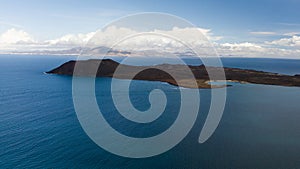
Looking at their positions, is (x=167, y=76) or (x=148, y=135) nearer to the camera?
(x=148, y=135)

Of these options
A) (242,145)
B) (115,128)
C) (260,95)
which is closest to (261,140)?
(242,145)

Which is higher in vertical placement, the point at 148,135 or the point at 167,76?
the point at 167,76

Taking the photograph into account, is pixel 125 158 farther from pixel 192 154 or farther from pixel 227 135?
pixel 227 135

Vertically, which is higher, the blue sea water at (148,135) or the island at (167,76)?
the island at (167,76)

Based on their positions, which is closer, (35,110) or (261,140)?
(261,140)

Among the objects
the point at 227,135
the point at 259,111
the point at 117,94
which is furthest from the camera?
the point at 117,94

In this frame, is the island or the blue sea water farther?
the island

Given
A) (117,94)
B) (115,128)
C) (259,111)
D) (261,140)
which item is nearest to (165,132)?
(115,128)

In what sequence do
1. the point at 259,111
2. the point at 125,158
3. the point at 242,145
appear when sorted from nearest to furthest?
1. the point at 125,158
2. the point at 242,145
3. the point at 259,111

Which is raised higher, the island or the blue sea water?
the island

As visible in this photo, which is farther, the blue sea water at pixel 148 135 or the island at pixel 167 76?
the island at pixel 167 76
